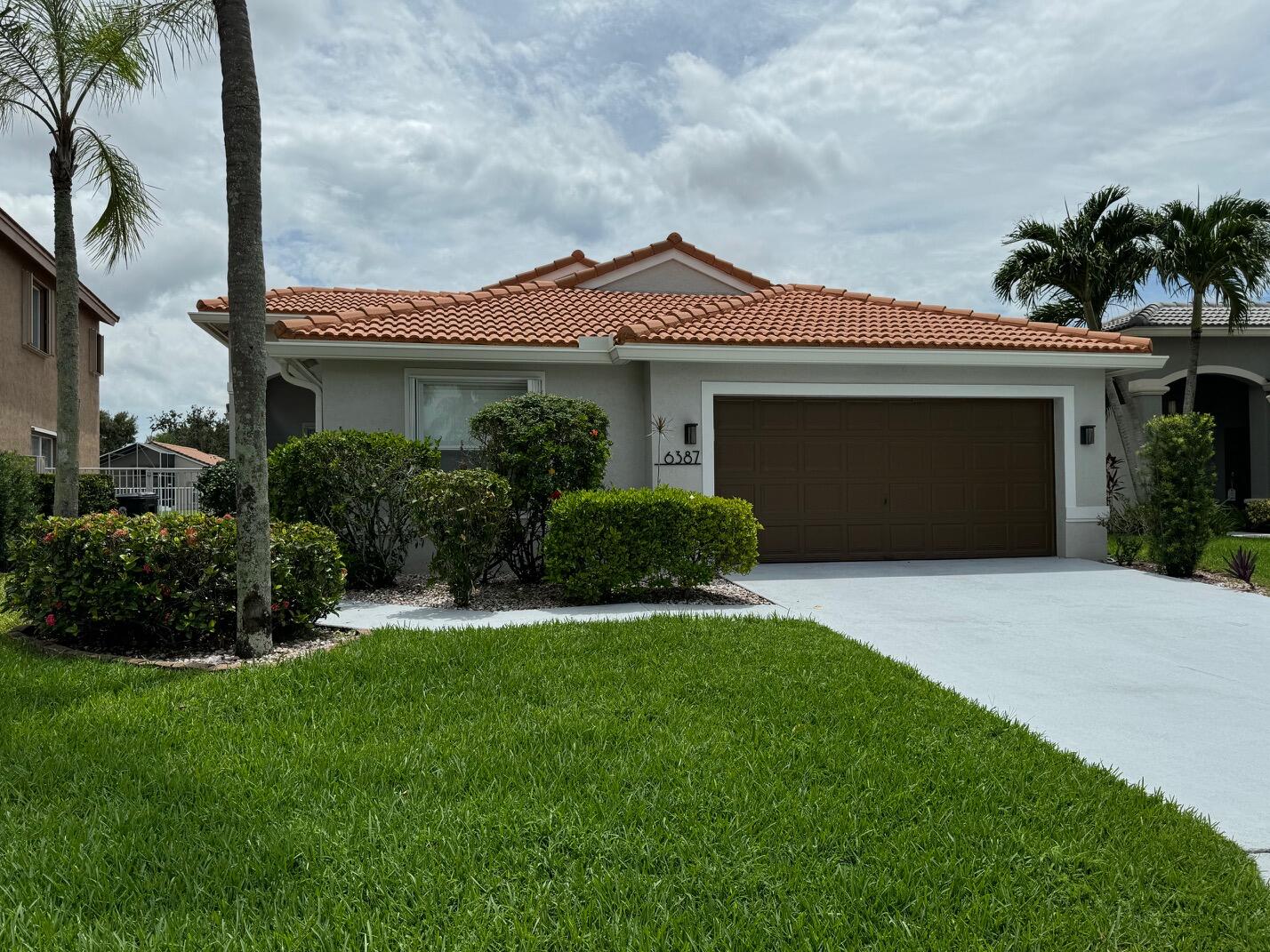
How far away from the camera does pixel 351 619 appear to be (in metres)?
7.99

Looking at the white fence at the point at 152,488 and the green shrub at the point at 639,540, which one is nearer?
the green shrub at the point at 639,540

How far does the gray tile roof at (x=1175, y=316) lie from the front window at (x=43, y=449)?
26.9 metres

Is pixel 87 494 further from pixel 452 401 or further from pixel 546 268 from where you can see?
pixel 546 268

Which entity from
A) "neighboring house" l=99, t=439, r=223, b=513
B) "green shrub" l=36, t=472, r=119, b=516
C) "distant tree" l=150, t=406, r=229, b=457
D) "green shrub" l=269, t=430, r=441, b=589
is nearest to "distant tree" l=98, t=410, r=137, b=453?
"distant tree" l=150, t=406, r=229, b=457

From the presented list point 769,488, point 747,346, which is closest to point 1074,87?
point 747,346

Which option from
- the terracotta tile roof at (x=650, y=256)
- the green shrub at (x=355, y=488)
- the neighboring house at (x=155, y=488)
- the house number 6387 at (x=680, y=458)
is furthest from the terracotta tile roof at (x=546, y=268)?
the green shrub at (x=355, y=488)

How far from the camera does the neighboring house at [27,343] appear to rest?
17.5m

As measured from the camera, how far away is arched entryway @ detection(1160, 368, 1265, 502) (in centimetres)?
2295

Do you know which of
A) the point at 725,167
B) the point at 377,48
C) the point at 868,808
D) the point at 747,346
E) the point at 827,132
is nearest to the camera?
the point at 868,808

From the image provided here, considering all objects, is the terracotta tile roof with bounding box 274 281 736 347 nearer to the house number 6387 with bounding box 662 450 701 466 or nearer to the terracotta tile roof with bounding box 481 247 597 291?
the terracotta tile roof with bounding box 481 247 597 291

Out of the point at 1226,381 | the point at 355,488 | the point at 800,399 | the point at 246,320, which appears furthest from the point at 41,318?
the point at 1226,381

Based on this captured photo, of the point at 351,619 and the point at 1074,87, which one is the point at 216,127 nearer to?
the point at 351,619

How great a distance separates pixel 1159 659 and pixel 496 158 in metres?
11.3

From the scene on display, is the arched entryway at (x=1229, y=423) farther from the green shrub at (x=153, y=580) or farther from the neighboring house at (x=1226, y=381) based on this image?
the green shrub at (x=153, y=580)
